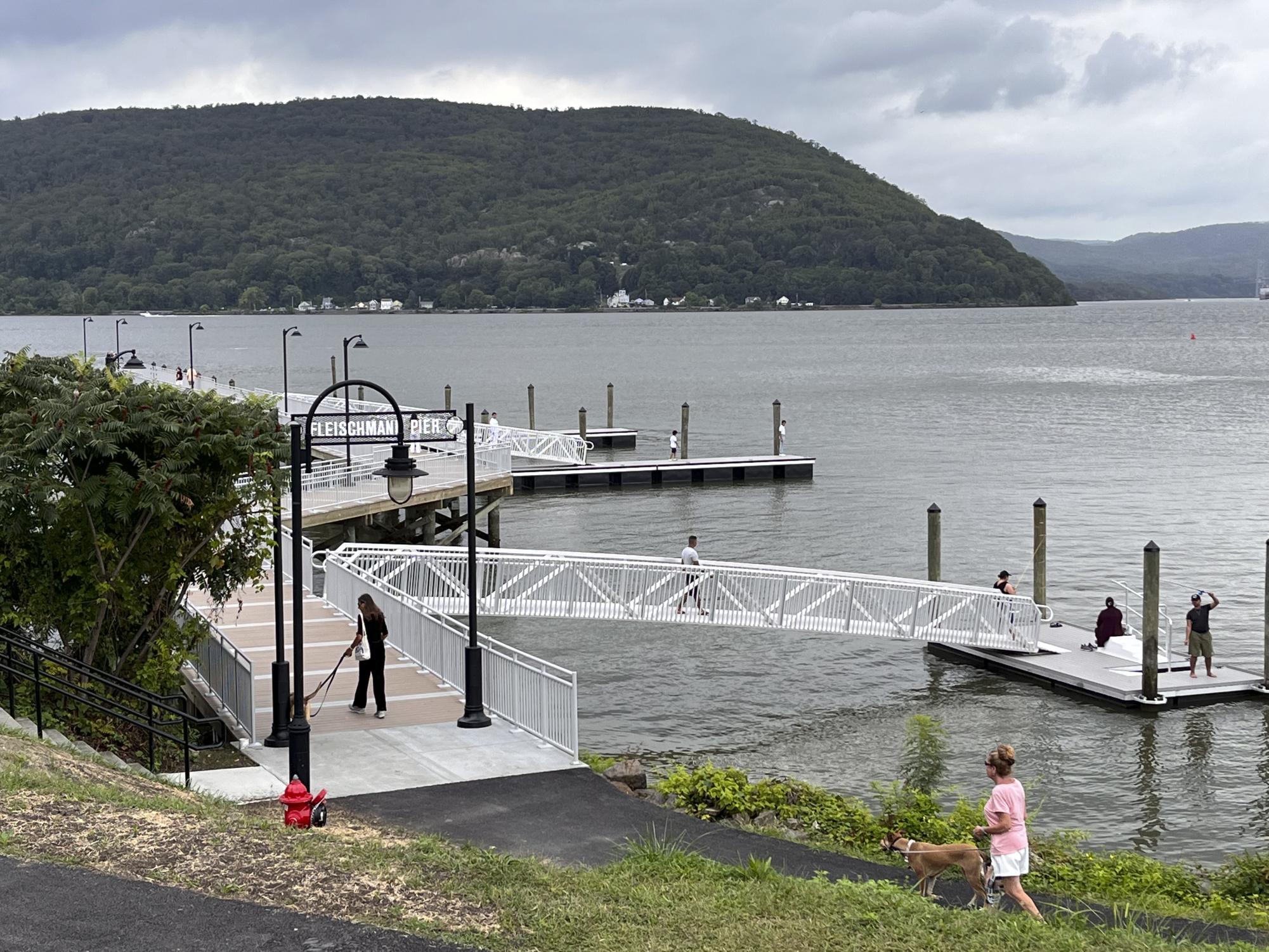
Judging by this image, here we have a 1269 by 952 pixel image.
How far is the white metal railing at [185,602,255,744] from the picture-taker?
52.9 feet

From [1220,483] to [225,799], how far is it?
1922 inches

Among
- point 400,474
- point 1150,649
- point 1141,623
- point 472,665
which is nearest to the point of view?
point 400,474

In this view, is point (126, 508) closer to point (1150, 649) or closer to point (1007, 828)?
point (1007, 828)

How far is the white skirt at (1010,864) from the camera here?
1115cm

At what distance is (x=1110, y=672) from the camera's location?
24.8 m

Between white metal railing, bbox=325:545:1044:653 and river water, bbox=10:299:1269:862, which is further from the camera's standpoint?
white metal railing, bbox=325:545:1044:653

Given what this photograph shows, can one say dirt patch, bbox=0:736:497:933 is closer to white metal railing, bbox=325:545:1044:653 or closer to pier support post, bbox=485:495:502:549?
white metal railing, bbox=325:545:1044:653

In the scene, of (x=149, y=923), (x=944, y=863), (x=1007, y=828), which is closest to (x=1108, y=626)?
(x=944, y=863)

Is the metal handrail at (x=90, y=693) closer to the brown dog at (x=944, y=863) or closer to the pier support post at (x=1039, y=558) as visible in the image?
the brown dog at (x=944, y=863)

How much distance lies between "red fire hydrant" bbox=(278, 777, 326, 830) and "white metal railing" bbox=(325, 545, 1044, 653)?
490 inches

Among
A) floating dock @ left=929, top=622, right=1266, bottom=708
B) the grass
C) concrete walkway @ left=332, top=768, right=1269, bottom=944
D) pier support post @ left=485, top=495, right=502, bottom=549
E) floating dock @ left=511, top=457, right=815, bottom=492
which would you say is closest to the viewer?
the grass

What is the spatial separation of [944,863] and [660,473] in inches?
1630

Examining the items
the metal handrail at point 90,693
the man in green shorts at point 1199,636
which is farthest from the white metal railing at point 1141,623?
the metal handrail at point 90,693

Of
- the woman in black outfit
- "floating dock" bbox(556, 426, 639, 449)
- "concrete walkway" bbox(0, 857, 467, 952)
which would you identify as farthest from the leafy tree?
"floating dock" bbox(556, 426, 639, 449)
